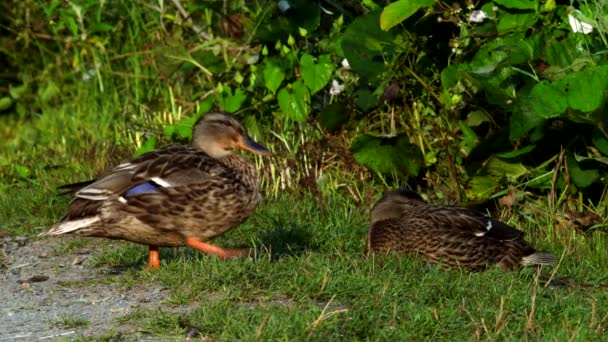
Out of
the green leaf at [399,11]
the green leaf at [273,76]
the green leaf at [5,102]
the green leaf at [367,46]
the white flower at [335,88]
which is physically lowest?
the green leaf at [5,102]

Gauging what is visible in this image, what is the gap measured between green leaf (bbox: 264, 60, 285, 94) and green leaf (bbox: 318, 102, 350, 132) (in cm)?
38

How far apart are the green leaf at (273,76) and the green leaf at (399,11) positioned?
1.27 meters

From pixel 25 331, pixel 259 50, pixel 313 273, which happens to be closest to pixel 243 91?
pixel 259 50

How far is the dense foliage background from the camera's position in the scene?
24.0 feet

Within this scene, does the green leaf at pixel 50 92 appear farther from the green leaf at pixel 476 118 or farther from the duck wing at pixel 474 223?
the duck wing at pixel 474 223

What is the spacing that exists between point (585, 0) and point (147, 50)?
4.53 metres

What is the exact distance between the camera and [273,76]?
8.74 metres

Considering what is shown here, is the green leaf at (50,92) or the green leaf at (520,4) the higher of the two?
the green leaf at (520,4)

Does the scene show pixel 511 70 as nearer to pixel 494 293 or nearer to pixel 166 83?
pixel 494 293

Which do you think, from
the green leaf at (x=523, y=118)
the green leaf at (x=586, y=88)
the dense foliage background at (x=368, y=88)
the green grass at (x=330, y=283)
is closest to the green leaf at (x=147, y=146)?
the dense foliage background at (x=368, y=88)

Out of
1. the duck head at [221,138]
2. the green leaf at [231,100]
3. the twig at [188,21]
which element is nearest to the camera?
the duck head at [221,138]

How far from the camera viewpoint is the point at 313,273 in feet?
20.3

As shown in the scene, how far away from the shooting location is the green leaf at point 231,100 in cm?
905

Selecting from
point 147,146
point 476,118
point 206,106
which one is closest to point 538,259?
point 476,118
